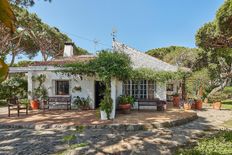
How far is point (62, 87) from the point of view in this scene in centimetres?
1672

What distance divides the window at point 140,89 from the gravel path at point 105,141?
19.4 feet

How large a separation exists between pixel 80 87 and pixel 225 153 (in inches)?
446

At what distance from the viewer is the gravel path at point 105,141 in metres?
7.48

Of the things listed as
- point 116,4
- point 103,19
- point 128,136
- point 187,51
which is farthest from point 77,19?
point 187,51

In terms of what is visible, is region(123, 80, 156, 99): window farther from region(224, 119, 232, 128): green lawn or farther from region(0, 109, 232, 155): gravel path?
region(0, 109, 232, 155): gravel path

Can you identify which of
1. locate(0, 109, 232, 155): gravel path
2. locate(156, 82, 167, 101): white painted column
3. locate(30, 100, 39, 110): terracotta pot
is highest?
locate(156, 82, 167, 101): white painted column

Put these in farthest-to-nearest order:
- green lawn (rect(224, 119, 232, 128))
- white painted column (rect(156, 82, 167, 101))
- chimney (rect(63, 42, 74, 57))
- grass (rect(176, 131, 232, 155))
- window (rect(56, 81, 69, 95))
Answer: chimney (rect(63, 42, 74, 57)) < white painted column (rect(156, 82, 167, 101)) < window (rect(56, 81, 69, 95)) < green lawn (rect(224, 119, 232, 128)) < grass (rect(176, 131, 232, 155))

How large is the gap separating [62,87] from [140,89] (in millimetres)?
5940

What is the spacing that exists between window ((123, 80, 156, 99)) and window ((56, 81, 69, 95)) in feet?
14.4

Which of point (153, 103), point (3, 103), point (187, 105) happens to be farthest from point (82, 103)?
point (3, 103)

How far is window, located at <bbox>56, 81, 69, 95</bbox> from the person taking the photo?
54.5 ft

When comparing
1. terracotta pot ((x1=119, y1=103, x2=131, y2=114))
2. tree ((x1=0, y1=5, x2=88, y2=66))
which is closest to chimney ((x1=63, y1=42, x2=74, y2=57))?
tree ((x1=0, y1=5, x2=88, y2=66))

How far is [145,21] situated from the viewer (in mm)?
21047

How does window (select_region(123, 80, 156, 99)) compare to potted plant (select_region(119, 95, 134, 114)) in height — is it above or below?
above
